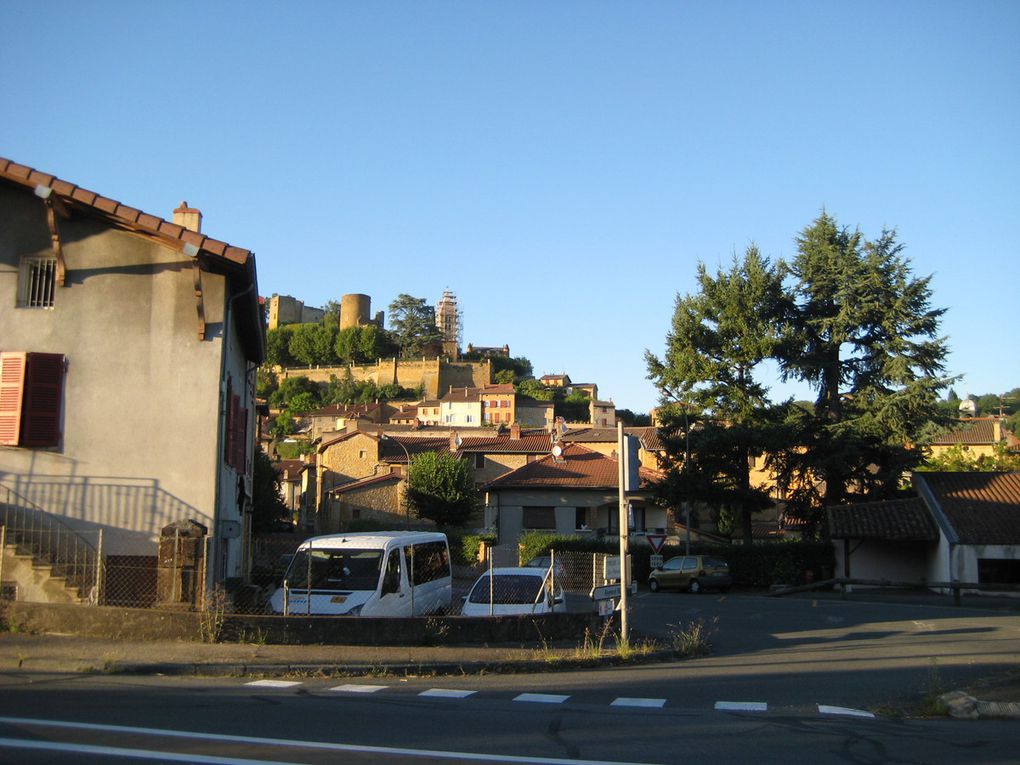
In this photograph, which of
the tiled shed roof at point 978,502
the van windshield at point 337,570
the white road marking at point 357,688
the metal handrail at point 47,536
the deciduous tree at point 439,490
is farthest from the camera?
the deciduous tree at point 439,490

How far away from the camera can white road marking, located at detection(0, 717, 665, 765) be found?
7.48 m

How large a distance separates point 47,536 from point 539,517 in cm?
3448

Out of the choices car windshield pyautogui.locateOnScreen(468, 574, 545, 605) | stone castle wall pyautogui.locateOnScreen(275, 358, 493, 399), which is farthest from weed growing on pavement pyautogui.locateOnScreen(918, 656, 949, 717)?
stone castle wall pyautogui.locateOnScreen(275, 358, 493, 399)

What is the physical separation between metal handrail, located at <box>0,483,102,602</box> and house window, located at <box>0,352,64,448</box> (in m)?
1.05

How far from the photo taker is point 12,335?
16.8 metres

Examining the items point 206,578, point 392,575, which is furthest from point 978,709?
point 206,578

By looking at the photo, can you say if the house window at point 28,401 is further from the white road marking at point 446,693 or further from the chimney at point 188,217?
the white road marking at point 446,693

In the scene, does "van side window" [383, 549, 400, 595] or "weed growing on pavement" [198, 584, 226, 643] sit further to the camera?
"van side window" [383, 549, 400, 595]

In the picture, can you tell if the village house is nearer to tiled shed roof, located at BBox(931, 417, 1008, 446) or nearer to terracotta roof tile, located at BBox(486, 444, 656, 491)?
terracotta roof tile, located at BBox(486, 444, 656, 491)

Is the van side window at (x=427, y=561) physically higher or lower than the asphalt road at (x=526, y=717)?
higher

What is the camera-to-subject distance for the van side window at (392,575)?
16.3 m

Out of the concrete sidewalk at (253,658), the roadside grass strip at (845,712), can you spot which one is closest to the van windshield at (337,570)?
the concrete sidewalk at (253,658)

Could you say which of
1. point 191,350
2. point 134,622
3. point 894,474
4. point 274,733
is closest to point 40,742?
point 274,733

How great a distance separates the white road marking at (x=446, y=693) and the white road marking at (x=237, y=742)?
3198mm
